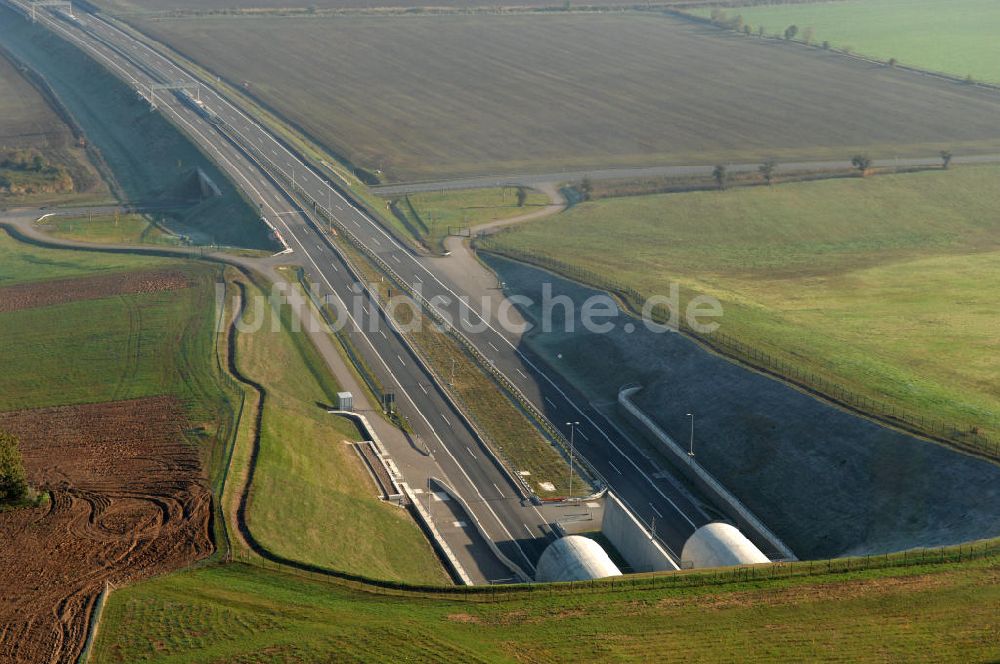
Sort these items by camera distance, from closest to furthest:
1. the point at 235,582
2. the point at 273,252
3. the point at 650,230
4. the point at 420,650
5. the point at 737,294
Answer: the point at 420,650, the point at 235,582, the point at 737,294, the point at 273,252, the point at 650,230

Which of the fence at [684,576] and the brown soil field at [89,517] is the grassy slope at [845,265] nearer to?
the fence at [684,576]

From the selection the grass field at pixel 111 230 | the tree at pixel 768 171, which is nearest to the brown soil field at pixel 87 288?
the grass field at pixel 111 230

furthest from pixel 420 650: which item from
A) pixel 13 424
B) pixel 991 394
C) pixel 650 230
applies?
pixel 650 230

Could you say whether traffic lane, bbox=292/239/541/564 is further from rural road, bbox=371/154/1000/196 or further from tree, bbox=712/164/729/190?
tree, bbox=712/164/729/190

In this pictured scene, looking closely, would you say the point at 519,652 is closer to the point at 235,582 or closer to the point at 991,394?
the point at 235,582

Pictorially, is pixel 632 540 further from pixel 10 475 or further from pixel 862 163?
pixel 862 163

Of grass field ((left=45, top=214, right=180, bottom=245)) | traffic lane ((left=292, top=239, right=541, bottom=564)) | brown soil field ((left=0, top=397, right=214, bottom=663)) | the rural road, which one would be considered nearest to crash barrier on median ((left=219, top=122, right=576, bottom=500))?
traffic lane ((left=292, top=239, right=541, bottom=564))
